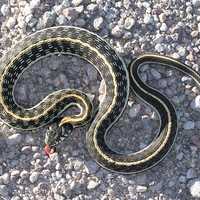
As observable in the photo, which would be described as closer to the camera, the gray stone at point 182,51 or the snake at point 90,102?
the snake at point 90,102

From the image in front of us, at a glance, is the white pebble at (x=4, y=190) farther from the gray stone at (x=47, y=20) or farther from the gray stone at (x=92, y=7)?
the gray stone at (x=92, y=7)

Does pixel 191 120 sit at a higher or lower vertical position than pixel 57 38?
lower

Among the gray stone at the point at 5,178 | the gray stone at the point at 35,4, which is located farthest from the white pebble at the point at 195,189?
the gray stone at the point at 35,4

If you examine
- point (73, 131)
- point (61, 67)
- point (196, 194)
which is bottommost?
point (196, 194)

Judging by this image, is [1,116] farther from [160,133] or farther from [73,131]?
[160,133]

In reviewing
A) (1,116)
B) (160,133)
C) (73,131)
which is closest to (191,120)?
(160,133)

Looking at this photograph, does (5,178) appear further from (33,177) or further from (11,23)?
(11,23)
